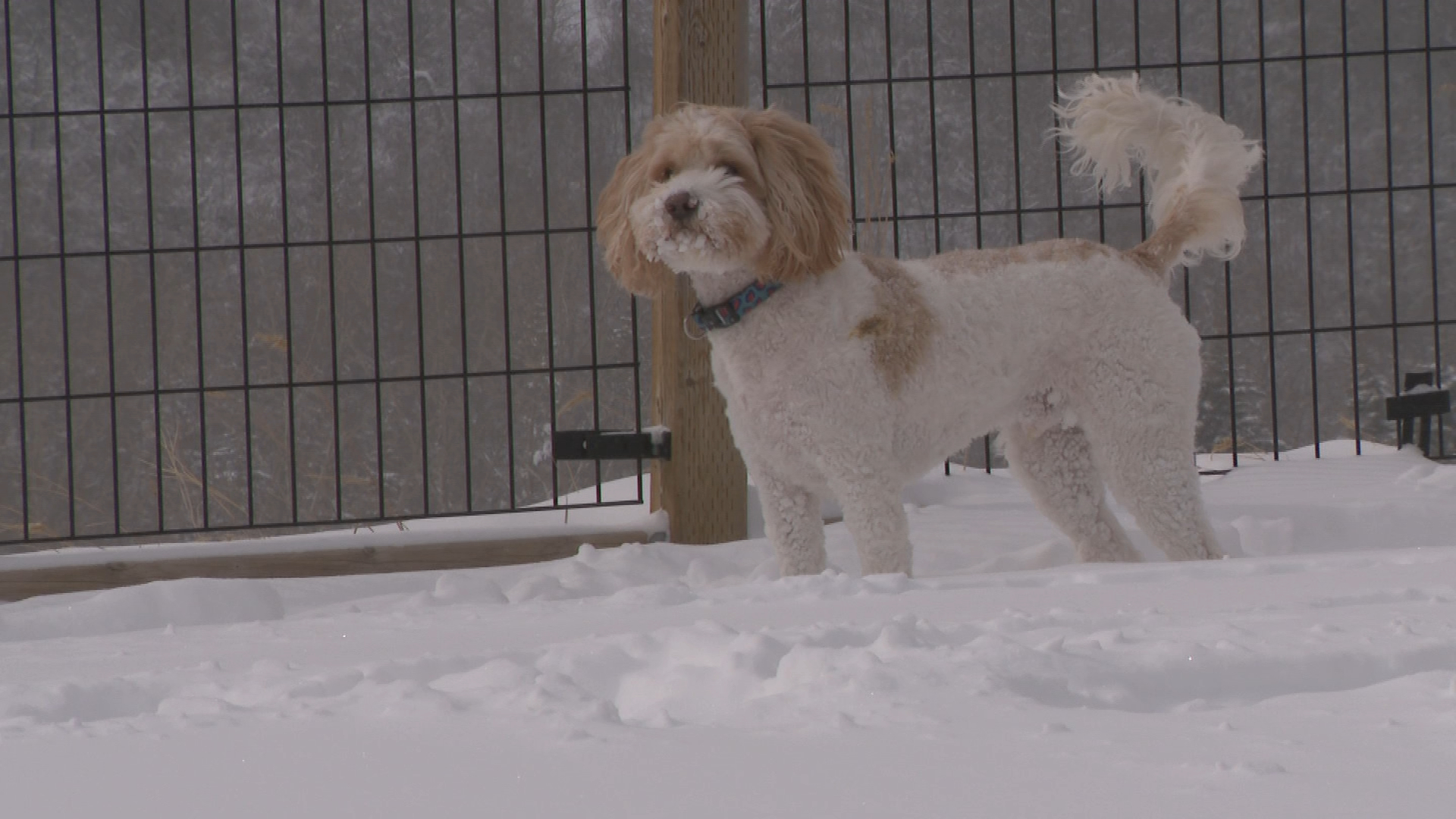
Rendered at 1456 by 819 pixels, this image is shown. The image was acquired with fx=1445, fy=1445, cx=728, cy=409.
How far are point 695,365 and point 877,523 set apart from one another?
1.26 meters

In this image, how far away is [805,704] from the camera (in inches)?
68.2

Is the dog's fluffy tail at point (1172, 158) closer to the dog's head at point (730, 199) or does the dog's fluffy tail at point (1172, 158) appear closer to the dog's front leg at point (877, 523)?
the dog's head at point (730, 199)

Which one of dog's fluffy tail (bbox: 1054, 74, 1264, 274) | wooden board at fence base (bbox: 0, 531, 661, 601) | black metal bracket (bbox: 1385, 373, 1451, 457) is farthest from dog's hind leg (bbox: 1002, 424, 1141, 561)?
black metal bracket (bbox: 1385, 373, 1451, 457)

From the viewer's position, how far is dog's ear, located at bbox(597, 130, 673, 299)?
3.38 m

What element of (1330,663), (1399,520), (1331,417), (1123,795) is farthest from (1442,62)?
(1123,795)

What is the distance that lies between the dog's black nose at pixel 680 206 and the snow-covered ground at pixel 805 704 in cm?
81

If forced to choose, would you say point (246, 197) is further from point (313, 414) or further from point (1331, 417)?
point (1331, 417)

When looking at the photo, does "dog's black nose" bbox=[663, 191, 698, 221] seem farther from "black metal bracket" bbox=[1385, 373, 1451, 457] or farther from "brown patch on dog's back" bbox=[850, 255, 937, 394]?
"black metal bracket" bbox=[1385, 373, 1451, 457]

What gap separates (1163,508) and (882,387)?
83 cm

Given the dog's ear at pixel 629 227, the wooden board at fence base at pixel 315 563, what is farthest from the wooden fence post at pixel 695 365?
the dog's ear at pixel 629 227

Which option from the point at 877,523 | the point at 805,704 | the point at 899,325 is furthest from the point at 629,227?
the point at 805,704

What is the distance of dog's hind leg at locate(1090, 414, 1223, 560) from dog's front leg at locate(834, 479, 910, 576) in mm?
624

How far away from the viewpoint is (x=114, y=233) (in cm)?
845

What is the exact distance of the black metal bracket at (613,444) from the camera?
4391 millimetres
